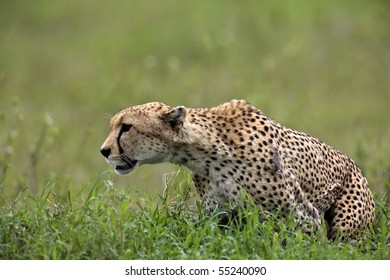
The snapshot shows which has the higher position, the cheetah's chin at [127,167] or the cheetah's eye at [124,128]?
the cheetah's eye at [124,128]

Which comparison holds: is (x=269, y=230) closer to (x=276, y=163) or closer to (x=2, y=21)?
(x=276, y=163)

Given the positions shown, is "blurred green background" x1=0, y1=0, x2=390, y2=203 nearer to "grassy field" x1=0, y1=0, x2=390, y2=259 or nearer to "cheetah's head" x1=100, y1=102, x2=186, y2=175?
"grassy field" x1=0, y1=0, x2=390, y2=259

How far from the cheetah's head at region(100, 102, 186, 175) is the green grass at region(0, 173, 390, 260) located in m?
0.19

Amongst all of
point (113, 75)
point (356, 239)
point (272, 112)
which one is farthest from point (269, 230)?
point (113, 75)

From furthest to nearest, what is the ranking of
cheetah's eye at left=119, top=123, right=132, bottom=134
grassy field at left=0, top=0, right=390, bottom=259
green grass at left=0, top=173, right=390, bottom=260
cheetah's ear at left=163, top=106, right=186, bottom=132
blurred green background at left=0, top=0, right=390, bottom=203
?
blurred green background at left=0, top=0, right=390, bottom=203, cheetah's eye at left=119, top=123, right=132, bottom=134, cheetah's ear at left=163, top=106, right=186, bottom=132, grassy field at left=0, top=0, right=390, bottom=259, green grass at left=0, top=173, right=390, bottom=260

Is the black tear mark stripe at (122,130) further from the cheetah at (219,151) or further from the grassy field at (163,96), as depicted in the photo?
the grassy field at (163,96)

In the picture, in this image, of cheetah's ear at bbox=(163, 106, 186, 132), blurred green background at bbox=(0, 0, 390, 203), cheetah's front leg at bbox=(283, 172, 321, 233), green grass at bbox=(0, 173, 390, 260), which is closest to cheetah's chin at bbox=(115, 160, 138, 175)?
green grass at bbox=(0, 173, 390, 260)

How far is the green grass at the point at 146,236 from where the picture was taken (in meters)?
5.86

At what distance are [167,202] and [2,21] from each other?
32.4ft

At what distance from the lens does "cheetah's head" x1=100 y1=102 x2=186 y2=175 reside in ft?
20.7

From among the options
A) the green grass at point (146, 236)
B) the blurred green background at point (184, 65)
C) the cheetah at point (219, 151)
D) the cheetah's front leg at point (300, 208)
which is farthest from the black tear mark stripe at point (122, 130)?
the blurred green background at point (184, 65)

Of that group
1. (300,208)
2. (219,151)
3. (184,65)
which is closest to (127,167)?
(219,151)

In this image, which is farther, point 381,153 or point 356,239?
point 381,153

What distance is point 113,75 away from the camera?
1361cm
